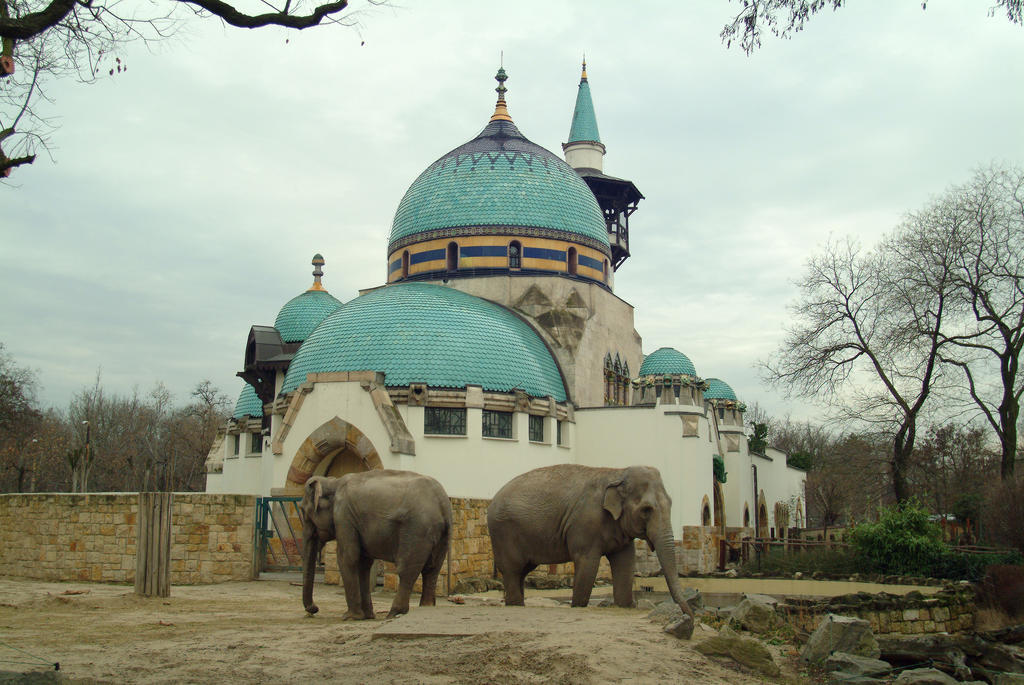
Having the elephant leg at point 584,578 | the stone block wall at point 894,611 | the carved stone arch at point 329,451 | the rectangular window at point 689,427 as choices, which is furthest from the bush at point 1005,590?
the carved stone arch at point 329,451

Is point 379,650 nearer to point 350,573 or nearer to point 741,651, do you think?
point 741,651

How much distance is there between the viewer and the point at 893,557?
2491cm

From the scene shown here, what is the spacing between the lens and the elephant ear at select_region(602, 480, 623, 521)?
12938mm

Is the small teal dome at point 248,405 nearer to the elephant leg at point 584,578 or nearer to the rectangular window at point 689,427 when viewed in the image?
the rectangular window at point 689,427

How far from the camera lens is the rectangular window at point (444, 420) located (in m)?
28.5

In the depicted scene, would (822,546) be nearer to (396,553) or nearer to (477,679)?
(396,553)

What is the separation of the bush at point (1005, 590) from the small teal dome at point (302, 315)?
993 inches

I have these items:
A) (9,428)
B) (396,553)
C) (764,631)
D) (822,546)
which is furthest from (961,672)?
(9,428)

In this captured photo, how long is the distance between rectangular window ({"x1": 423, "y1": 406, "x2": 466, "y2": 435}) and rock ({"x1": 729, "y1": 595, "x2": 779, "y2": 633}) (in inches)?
636

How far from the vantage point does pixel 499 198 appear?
118 feet

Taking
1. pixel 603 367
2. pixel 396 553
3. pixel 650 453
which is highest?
pixel 603 367

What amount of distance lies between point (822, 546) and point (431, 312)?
13.6 metres

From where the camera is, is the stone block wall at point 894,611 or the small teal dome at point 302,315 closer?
the stone block wall at point 894,611

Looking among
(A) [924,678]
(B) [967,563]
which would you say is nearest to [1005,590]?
(B) [967,563]
